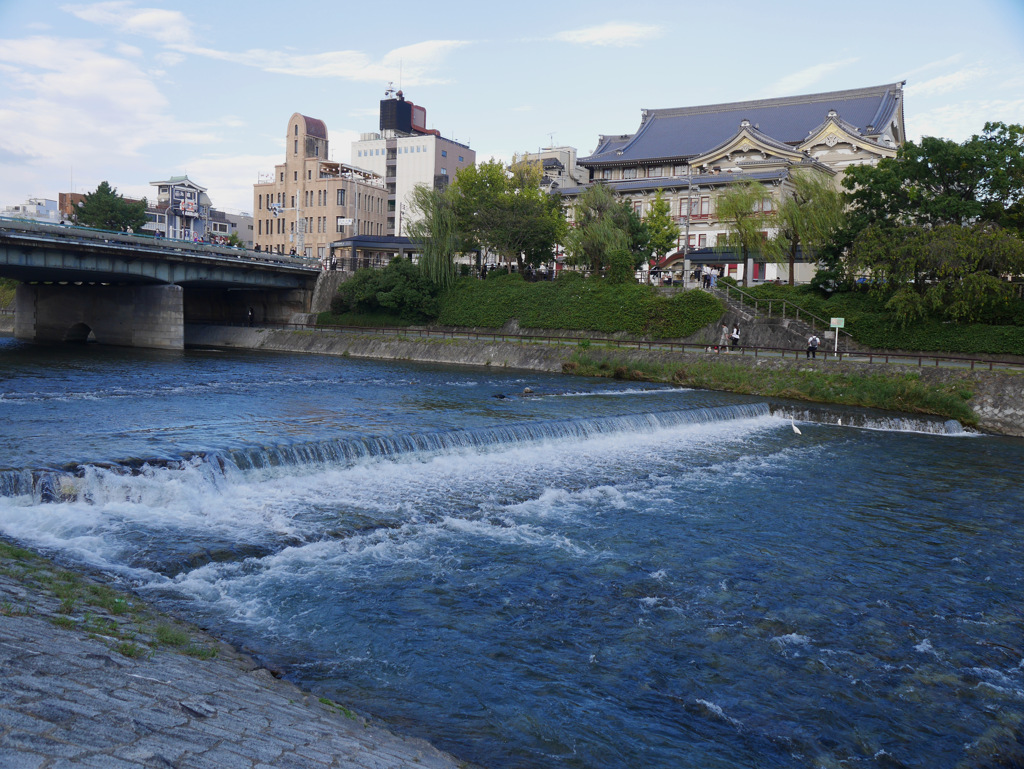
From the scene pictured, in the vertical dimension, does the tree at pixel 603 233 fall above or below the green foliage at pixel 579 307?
above

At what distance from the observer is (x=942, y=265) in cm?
4241

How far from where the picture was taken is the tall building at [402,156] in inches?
4481

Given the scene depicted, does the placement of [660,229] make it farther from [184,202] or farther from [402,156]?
[184,202]

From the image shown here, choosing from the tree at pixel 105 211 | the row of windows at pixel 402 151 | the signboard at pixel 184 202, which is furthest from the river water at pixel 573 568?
the signboard at pixel 184 202

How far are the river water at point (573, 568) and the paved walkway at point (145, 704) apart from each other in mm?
1040

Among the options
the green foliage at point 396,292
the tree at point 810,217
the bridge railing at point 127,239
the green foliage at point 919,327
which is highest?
the tree at point 810,217

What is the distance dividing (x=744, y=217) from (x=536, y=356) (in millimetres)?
20877

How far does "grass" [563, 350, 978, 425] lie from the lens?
35.1 m

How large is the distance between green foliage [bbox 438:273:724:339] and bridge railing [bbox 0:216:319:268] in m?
16.6

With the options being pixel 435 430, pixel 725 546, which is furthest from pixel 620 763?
pixel 435 430

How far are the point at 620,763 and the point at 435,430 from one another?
1643 cm

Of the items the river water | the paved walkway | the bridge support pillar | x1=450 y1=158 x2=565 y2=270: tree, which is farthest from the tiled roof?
the paved walkway

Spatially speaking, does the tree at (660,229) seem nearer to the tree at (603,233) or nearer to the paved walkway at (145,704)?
the tree at (603,233)

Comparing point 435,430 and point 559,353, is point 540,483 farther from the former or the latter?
point 559,353
